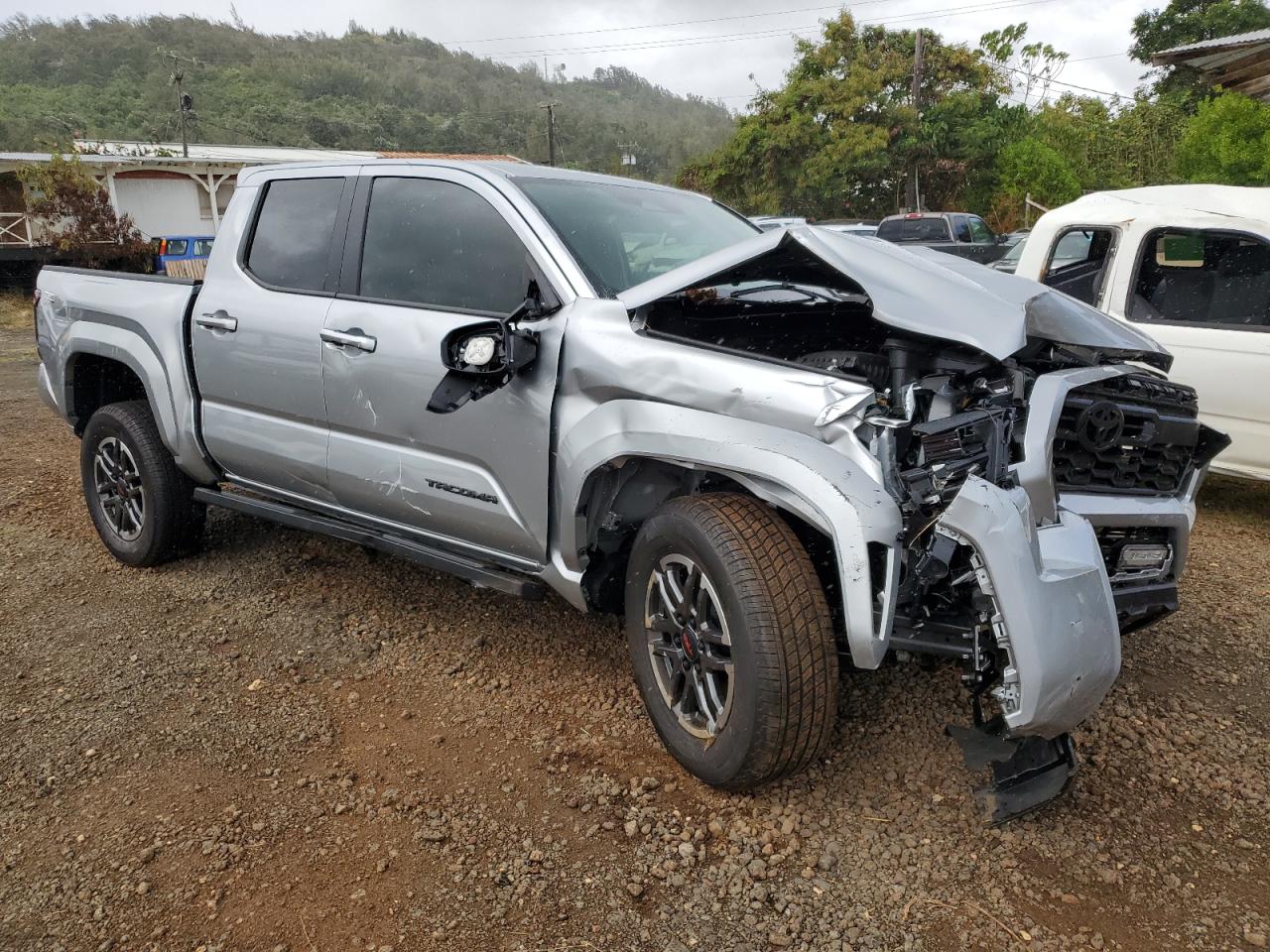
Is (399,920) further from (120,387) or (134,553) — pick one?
(120,387)

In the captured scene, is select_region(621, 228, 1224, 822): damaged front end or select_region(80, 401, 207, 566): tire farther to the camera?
select_region(80, 401, 207, 566): tire

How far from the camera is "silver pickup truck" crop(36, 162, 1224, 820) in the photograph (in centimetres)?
239

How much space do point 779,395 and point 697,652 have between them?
0.79 meters

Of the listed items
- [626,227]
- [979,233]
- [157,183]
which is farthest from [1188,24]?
[626,227]

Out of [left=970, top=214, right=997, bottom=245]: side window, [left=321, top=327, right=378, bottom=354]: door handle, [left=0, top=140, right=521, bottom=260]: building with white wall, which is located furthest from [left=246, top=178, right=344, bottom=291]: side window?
[left=0, top=140, right=521, bottom=260]: building with white wall

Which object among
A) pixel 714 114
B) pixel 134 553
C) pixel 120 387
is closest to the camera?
pixel 134 553

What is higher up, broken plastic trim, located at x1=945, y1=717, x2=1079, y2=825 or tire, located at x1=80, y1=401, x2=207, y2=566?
tire, located at x1=80, y1=401, x2=207, y2=566

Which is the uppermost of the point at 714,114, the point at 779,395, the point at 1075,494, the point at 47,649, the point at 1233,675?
the point at 714,114

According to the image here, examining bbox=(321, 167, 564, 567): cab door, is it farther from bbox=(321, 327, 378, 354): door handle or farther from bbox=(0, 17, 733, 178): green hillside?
bbox=(0, 17, 733, 178): green hillside

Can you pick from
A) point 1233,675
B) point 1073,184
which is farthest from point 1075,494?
point 1073,184

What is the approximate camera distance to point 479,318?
3.23m

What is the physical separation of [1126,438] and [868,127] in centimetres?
3185

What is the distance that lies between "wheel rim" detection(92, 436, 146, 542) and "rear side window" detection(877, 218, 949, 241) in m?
16.0

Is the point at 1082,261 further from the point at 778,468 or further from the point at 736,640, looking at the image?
the point at 736,640
